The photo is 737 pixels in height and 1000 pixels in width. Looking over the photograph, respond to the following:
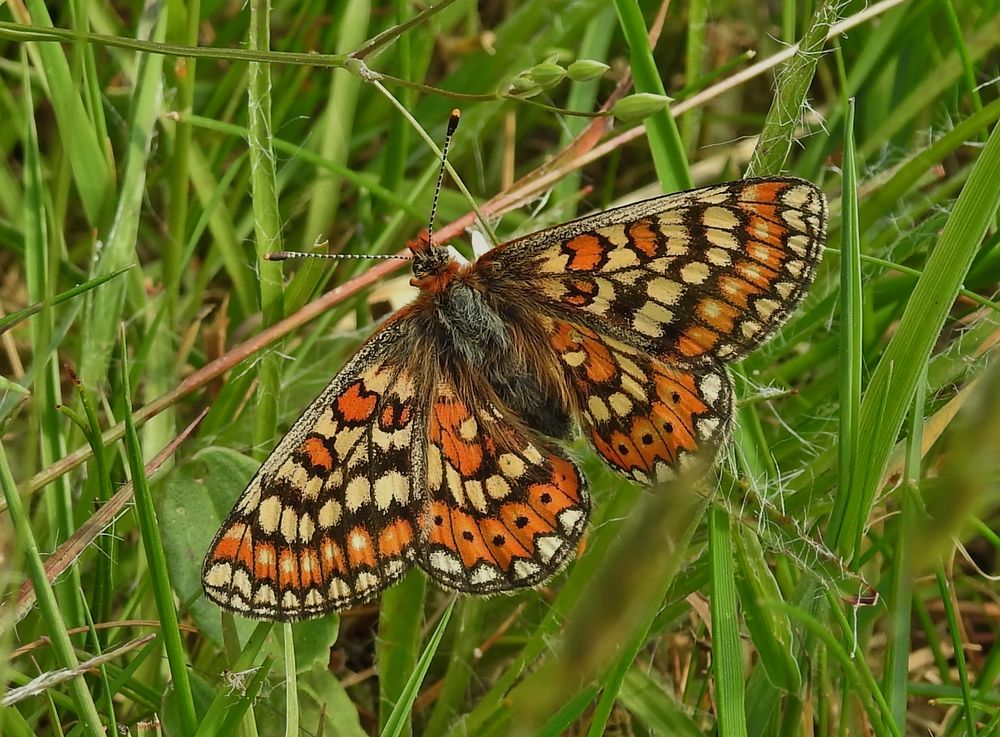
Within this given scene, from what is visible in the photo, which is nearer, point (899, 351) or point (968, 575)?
point (899, 351)

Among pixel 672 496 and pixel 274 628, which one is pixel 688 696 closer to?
pixel 274 628

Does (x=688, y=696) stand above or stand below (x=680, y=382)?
below

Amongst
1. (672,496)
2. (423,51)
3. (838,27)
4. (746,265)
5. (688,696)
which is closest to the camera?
(672,496)

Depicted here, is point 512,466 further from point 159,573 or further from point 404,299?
point 404,299

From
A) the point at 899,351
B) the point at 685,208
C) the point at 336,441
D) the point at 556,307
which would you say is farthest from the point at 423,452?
the point at 899,351

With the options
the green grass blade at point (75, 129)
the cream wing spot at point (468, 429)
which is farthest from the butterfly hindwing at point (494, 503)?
the green grass blade at point (75, 129)

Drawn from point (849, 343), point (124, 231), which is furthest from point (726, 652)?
point (124, 231)

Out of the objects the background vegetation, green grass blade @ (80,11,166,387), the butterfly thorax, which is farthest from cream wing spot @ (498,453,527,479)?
green grass blade @ (80,11,166,387)
